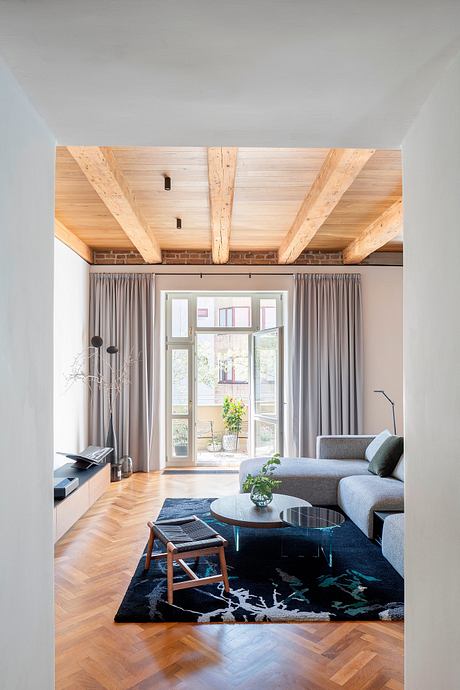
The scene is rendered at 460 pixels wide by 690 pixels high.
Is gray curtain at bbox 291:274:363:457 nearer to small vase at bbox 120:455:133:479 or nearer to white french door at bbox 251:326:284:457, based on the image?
white french door at bbox 251:326:284:457

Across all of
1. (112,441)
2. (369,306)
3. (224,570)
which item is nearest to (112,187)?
(224,570)

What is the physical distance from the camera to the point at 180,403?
22.3 feet

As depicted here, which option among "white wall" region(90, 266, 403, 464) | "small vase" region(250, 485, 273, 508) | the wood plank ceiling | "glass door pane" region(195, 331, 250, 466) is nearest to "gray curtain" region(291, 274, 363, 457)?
"white wall" region(90, 266, 403, 464)

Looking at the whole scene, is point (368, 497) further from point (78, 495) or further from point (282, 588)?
point (78, 495)

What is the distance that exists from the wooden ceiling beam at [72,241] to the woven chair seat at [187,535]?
3.16 m

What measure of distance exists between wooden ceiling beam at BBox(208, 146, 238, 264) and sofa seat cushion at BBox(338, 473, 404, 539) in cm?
259

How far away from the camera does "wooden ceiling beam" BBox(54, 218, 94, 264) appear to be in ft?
16.7

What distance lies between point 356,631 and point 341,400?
3.91 m

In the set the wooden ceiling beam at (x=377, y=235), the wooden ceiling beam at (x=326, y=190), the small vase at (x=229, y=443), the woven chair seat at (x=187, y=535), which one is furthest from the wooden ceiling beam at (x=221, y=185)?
the small vase at (x=229, y=443)
